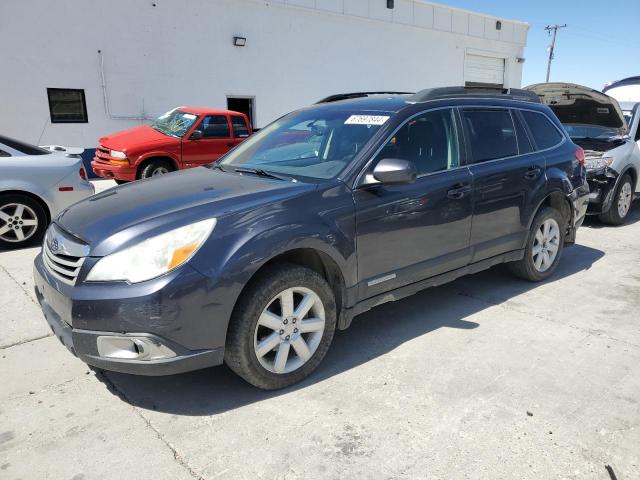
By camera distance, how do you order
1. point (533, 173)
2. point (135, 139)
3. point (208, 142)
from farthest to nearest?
1. point (208, 142)
2. point (135, 139)
3. point (533, 173)

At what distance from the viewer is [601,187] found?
287 inches

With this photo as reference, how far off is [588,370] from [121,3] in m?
13.8

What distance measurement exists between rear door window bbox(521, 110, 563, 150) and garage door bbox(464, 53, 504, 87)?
19.2 meters

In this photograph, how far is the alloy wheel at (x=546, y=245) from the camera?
4.88 m

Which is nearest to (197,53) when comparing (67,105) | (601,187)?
(67,105)

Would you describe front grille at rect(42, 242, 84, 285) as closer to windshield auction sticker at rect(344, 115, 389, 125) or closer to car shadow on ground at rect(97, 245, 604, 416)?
car shadow on ground at rect(97, 245, 604, 416)

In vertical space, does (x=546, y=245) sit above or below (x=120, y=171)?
below

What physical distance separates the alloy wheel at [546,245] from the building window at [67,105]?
12.1 meters

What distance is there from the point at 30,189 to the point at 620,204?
8.09 metres

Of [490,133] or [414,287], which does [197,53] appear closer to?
[490,133]

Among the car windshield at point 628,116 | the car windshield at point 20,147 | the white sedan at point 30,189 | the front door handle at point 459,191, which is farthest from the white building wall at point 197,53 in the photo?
the front door handle at point 459,191

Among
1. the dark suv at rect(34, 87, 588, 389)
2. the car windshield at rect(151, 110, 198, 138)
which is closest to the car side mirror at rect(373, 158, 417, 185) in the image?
the dark suv at rect(34, 87, 588, 389)

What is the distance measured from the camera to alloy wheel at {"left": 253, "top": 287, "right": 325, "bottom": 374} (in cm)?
296

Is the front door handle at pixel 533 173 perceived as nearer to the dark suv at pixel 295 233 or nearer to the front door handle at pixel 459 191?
the dark suv at pixel 295 233
